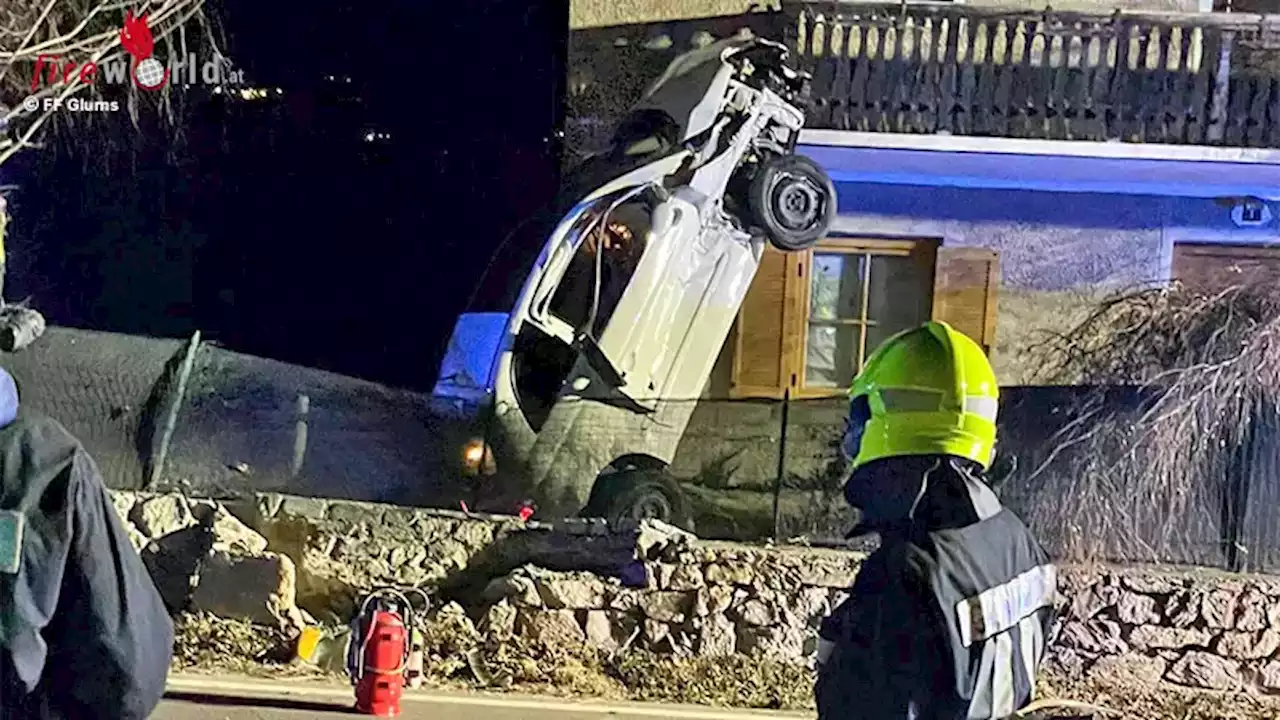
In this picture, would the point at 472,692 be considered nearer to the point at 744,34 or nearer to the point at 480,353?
the point at 480,353

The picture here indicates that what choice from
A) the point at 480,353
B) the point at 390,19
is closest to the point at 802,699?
the point at 480,353

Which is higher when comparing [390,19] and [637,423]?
[390,19]

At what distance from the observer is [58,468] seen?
171 cm

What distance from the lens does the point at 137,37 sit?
466cm

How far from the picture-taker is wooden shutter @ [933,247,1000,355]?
4.61 meters

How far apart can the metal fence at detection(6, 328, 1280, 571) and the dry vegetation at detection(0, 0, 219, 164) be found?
70cm

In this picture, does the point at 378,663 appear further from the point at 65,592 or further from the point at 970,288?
the point at 65,592

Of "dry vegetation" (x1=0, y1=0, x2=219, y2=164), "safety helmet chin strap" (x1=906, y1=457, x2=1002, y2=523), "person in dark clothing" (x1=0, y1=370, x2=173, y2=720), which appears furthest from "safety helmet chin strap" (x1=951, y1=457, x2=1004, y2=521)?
"dry vegetation" (x1=0, y1=0, x2=219, y2=164)

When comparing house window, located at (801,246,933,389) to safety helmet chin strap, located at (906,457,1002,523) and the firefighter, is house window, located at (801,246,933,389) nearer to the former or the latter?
the firefighter

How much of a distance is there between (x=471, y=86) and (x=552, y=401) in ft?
3.52

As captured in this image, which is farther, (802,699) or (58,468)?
(802,699)

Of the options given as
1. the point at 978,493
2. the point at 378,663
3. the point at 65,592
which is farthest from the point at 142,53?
the point at 978,493

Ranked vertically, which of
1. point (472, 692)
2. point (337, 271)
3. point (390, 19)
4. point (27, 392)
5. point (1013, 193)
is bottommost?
point (472, 692)

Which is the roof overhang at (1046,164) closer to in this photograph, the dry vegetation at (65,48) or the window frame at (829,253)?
the window frame at (829,253)
